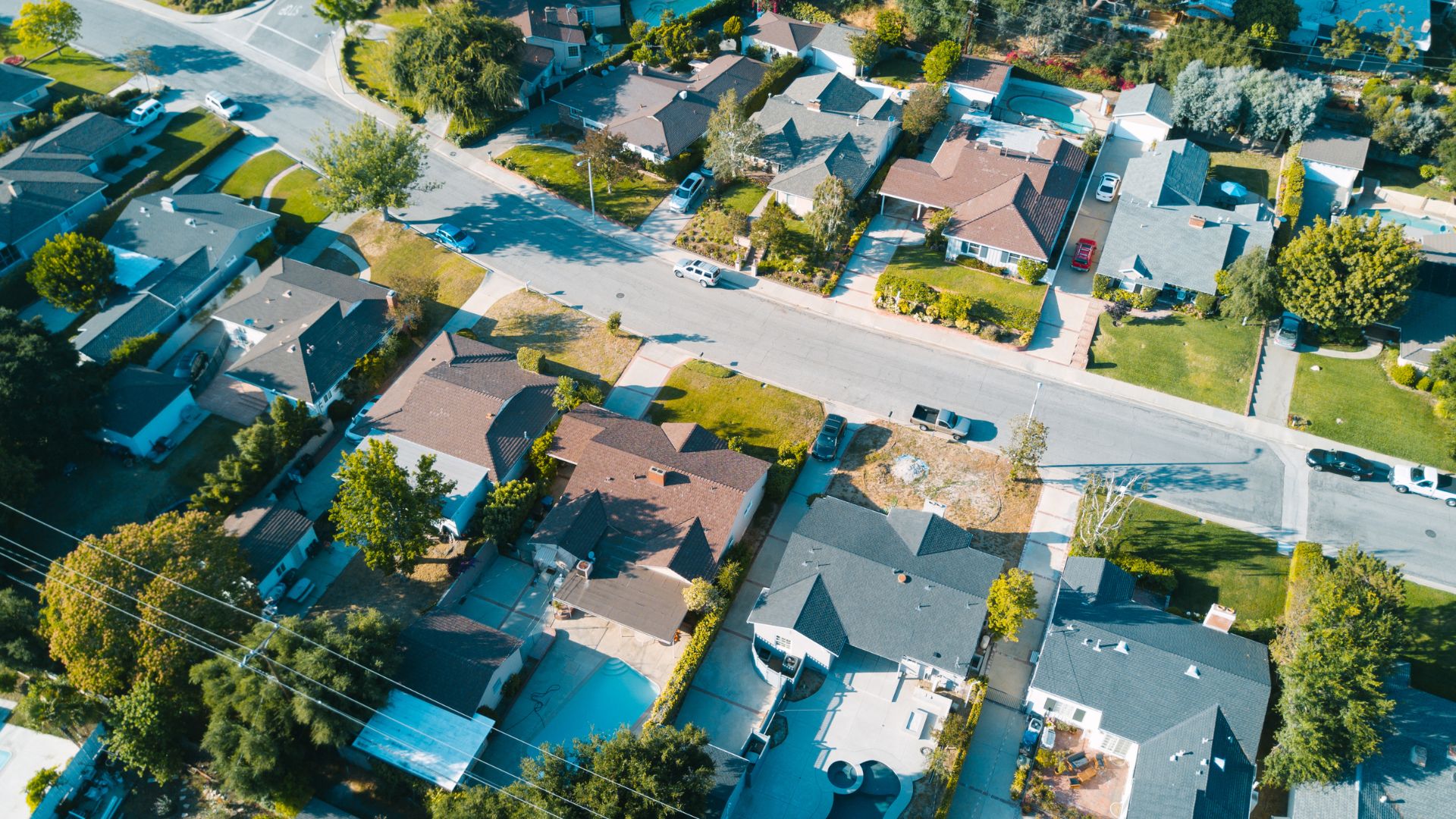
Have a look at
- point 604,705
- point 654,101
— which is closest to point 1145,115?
point 654,101

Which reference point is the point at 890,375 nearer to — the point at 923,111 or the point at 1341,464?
the point at 1341,464

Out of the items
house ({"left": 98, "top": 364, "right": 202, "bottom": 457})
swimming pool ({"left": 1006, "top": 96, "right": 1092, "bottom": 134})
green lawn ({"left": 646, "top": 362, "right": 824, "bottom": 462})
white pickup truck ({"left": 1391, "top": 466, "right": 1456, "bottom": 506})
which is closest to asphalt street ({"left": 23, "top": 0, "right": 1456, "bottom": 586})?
white pickup truck ({"left": 1391, "top": 466, "right": 1456, "bottom": 506})

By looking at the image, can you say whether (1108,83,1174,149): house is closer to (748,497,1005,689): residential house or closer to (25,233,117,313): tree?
(748,497,1005,689): residential house

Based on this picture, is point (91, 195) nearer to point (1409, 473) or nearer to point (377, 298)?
point (377, 298)

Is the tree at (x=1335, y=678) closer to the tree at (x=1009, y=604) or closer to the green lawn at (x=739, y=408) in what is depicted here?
the tree at (x=1009, y=604)

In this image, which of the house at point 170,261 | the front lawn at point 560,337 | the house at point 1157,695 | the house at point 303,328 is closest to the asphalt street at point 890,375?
the front lawn at point 560,337

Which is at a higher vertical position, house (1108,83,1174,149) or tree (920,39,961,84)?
tree (920,39,961,84)
